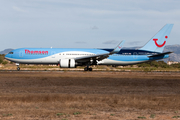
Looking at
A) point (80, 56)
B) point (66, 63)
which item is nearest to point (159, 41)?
point (80, 56)

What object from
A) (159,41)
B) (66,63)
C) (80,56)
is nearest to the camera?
(66,63)

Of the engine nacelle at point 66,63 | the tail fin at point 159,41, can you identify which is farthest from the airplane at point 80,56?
the tail fin at point 159,41

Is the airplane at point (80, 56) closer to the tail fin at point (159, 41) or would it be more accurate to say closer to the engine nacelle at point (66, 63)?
the engine nacelle at point (66, 63)

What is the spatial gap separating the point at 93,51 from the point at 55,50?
642 centimetres

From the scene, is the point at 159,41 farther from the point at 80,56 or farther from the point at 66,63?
the point at 66,63

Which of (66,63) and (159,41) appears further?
(159,41)

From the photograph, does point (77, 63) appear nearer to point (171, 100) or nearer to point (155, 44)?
point (155, 44)

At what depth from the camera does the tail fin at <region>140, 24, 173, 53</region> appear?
45844mm

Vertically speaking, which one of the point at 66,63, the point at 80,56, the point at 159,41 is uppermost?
the point at 159,41

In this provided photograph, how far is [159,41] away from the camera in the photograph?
151 ft

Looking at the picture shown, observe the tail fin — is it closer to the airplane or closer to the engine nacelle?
the airplane

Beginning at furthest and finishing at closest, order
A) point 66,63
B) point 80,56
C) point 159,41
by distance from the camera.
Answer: point 159,41 < point 80,56 < point 66,63

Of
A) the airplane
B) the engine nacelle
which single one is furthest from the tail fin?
the engine nacelle

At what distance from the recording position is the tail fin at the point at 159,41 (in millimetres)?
45844
